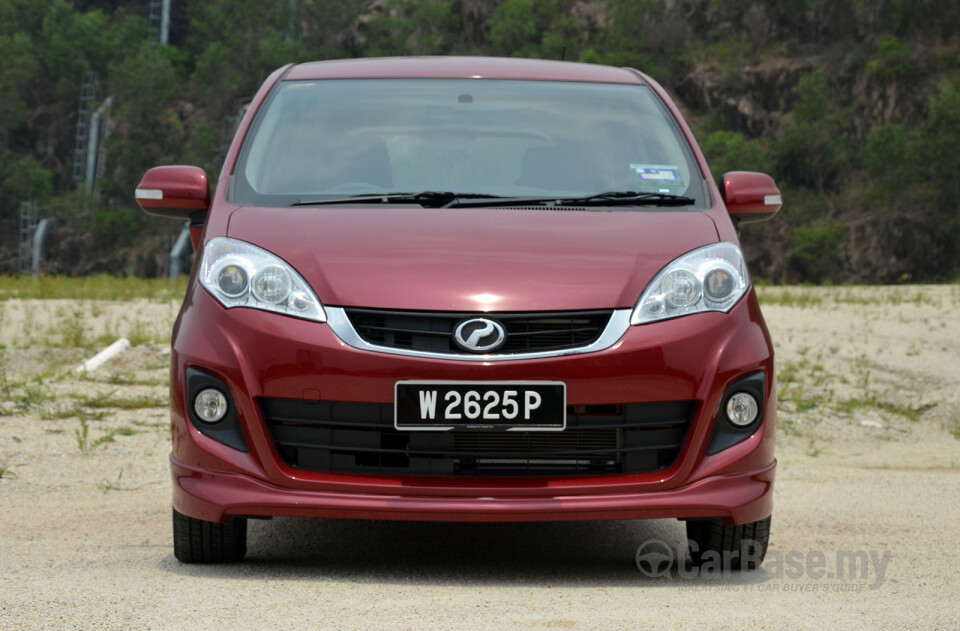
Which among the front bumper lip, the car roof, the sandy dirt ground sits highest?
the car roof

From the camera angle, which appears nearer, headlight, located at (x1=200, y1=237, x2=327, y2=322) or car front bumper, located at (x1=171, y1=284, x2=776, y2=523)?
car front bumper, located at (x1=171, y1=284, x2=776, y2=523)

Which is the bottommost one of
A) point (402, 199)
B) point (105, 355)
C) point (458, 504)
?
point (105, 355)

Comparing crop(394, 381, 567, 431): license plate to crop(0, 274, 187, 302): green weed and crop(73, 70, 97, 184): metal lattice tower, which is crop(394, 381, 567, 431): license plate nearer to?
crop(0, 274, 187, 302): green weed

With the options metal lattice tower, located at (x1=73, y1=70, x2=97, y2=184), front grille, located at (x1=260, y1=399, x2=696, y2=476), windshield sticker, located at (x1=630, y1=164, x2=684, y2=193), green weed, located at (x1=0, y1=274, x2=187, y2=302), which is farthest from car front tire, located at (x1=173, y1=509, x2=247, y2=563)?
metal lattice tower, located at (x1=73, y1=70, x2=97, y2=184)

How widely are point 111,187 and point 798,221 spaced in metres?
49.0

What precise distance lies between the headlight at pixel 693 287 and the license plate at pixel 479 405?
0.35 meters

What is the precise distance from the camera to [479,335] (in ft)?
11.7

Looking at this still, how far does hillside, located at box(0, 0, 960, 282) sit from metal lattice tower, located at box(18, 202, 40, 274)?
0.98 metres

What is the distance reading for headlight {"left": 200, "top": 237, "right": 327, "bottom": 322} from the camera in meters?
3.69

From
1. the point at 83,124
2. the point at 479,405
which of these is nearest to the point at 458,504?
the point at 479,405

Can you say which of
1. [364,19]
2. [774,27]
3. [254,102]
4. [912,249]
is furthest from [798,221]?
[254,102]

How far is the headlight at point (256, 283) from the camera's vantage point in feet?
12.1

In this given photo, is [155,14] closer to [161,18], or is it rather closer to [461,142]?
[161,18]

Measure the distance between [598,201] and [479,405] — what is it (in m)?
1.04
